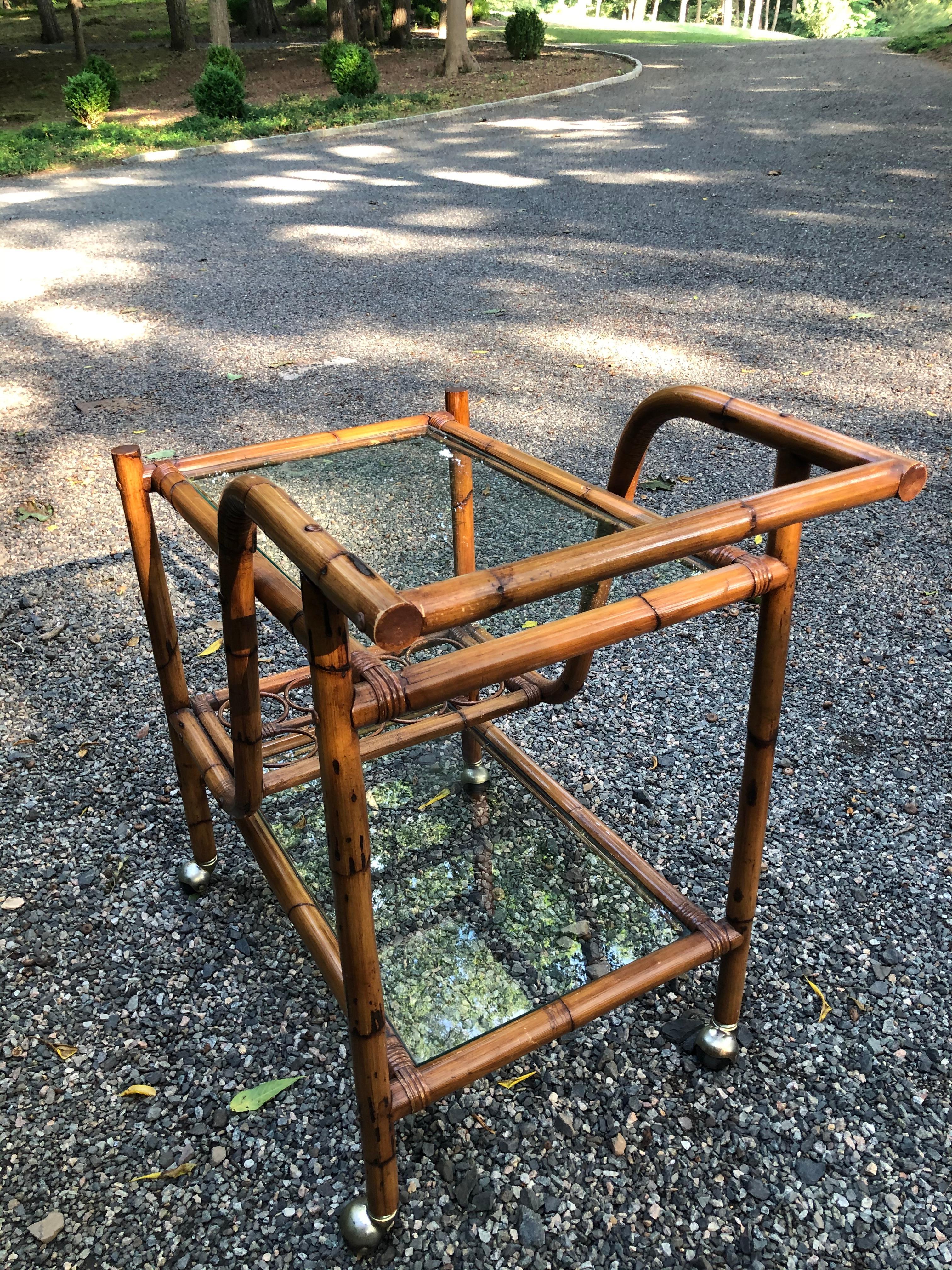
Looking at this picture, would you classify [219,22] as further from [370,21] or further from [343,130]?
[370,21]

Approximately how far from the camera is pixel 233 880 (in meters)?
1.87

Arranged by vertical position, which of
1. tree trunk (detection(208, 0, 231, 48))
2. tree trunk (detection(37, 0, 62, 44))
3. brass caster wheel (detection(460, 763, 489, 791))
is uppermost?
tree trunk (detection(37, 0, 62, 44))

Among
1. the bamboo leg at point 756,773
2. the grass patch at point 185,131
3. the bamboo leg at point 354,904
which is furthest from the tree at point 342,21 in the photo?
the bamboo leg at point 354,904

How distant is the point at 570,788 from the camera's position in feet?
6.82

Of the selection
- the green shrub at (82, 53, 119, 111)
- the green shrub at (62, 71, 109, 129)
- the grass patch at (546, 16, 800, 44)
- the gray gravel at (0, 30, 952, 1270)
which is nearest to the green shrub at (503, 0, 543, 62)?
the grass patch at (546, 16, 800, 44)

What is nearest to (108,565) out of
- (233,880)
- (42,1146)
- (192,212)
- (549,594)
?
(233,880)

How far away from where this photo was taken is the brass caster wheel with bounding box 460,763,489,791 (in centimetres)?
196

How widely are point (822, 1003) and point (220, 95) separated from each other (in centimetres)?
1168

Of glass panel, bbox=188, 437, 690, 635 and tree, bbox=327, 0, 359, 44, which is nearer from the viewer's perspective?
glass panel, bbox=188, 437, 690, 635

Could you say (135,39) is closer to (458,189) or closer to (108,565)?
(458,189)

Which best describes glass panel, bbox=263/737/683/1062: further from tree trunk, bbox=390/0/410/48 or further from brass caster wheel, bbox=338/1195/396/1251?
tree trunk, bbox=390/0/410/48

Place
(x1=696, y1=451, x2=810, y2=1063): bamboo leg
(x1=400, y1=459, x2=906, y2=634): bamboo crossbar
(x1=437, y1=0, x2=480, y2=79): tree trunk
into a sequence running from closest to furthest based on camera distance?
(x1=400, y1=459, x2=906, y2=634): bamboo crossbar
(x1=696, y1=451, x2=810, y2=1063): bamboo leg
(x1=437, y1=0, x2=480, y2=79): tree trunk

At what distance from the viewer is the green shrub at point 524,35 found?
46.5 feet

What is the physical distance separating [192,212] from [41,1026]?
6969 millimetres
